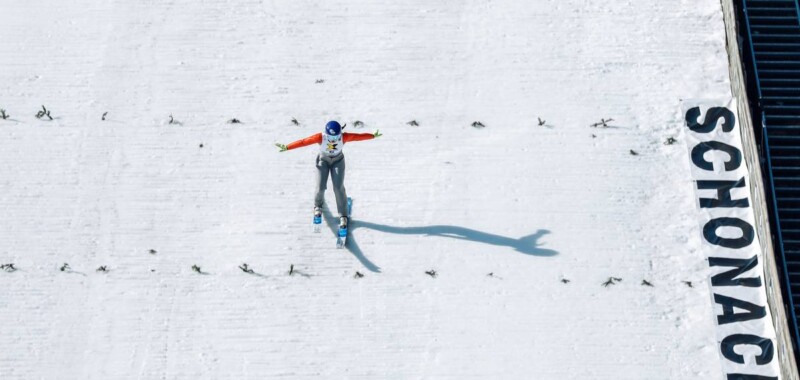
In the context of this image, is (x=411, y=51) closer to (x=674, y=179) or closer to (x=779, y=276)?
(x=674, y=179)

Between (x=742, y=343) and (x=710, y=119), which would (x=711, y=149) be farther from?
(x=742, y=343)

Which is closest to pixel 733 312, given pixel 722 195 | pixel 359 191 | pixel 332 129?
pixel 722 195

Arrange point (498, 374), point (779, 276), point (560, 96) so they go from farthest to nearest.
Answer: point (560, 96)
point (779, 276)
point (498, 374)

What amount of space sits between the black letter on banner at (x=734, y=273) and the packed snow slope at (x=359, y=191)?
29 centimetres

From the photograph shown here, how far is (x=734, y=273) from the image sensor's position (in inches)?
693

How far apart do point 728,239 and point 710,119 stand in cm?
241

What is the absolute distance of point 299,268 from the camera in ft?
57.6

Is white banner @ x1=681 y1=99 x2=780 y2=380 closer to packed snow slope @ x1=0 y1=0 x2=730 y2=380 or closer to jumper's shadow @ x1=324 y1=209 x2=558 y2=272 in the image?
packed snow slope @ x1=0 y1=0 x2=730 y2=380

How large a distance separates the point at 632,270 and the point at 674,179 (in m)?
1.99

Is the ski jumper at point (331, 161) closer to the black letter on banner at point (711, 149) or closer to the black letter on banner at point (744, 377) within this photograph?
the black letter on banner at point (711, 149)

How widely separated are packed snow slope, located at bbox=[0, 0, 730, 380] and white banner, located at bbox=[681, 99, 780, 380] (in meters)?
0.26

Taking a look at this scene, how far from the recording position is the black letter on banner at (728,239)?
17.9m

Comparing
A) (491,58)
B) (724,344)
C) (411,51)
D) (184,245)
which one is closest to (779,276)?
(724,344)

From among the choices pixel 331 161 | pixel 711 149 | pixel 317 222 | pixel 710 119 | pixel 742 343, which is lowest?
pixel 742 343
